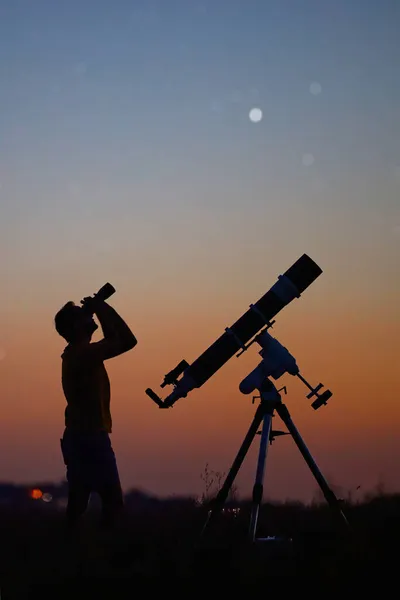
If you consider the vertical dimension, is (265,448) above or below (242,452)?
below

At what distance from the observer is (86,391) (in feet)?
28.6

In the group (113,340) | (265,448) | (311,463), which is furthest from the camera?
(311,463)

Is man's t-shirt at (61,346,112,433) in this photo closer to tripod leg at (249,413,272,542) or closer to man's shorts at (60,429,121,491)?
man's shorts at (60,429,121,491)

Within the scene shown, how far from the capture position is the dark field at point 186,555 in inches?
259

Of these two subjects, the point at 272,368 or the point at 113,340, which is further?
the point at 272,368

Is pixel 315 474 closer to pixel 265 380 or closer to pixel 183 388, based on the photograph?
pixel 265 380

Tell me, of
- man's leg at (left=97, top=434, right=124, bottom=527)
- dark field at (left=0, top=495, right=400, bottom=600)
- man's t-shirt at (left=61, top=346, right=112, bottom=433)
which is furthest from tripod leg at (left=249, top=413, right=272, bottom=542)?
man's t-shirt at (left=61, top=346, right=112, bottom=433)

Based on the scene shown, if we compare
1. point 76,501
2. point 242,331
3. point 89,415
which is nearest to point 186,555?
point 76,501

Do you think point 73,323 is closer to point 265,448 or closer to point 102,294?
point 102,294

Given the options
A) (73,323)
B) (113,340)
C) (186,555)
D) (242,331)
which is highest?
(73,323)

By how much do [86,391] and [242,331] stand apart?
190cm

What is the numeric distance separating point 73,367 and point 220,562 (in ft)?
8.57

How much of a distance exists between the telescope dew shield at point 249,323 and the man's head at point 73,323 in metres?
1.32

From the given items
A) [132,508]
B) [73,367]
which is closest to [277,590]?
[73,367]
